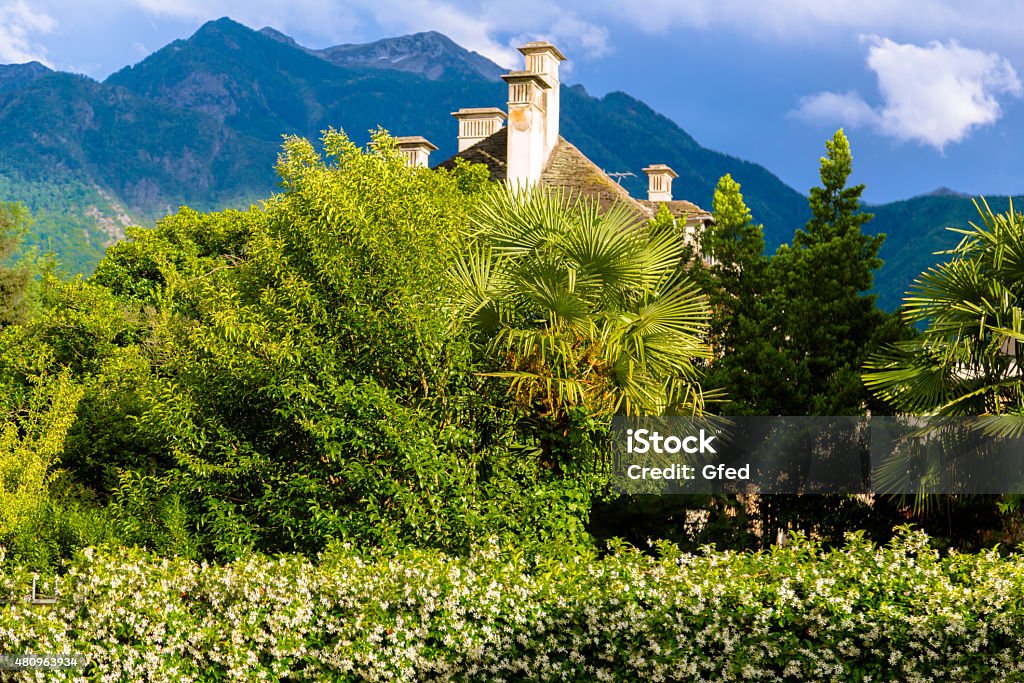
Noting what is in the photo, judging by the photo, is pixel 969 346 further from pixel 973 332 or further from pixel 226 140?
pixel 226 140

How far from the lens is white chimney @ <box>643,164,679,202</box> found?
36219 millimetres

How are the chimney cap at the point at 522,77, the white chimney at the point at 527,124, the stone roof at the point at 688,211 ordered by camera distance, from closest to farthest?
the chimney cap at the point at 522,77, the white chimney at the point at 527,124, the stone roof at the point at 688,211

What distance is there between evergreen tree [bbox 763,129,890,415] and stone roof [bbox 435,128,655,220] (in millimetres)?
9024

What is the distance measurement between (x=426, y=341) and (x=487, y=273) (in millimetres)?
1439

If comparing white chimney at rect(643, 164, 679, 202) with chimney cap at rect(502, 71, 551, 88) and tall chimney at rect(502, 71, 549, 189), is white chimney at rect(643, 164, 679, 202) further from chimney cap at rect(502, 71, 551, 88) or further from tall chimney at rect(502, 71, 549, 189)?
chimney cap at rect(502, 71, 551, 88)

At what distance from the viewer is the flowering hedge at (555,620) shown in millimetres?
6793

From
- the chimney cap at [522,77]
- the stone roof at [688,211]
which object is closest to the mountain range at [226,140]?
the stone roof at [688,211]

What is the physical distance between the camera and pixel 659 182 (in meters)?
37.0

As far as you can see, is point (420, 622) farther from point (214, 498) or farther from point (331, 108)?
point (331, 108)

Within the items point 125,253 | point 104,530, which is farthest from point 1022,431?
point 125,253

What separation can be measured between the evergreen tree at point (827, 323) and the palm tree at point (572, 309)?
4.40m

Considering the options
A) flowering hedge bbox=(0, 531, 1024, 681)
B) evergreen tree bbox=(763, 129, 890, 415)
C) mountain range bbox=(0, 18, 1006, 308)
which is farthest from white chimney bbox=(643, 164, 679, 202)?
mountain range bbox=(0, 18, 1006, 308)

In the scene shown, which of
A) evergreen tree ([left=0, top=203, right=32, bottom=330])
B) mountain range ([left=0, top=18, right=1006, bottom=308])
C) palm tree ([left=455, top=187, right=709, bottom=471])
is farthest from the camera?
mountain range ([left=0, top=18, right=1006, bottom=308])

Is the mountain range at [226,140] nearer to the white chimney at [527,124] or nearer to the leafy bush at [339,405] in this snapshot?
the white chimney at [527,124]
